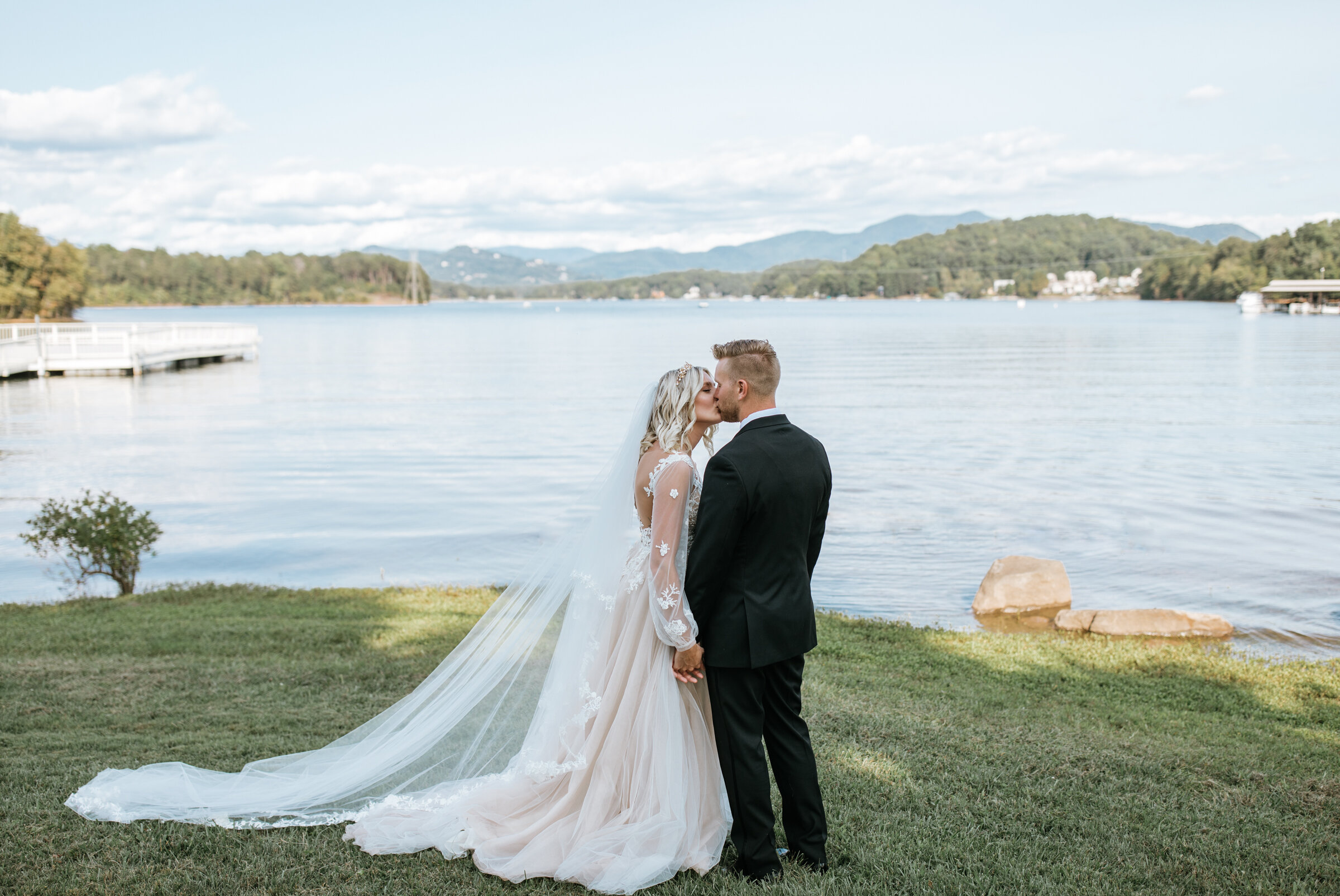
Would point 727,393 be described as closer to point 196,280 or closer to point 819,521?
point 819,521

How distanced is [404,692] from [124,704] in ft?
6.55

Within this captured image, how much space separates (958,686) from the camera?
7.75 metres

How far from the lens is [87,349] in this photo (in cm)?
4609

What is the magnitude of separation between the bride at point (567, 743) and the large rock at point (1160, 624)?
285 inches

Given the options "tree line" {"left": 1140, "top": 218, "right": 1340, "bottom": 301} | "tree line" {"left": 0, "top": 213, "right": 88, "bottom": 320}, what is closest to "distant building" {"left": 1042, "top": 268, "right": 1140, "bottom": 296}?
"tree line" {"left": 1140, "top": 218, "right": 1340, "bottom": 301}

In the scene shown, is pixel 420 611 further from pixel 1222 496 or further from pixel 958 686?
pixel 1222 496

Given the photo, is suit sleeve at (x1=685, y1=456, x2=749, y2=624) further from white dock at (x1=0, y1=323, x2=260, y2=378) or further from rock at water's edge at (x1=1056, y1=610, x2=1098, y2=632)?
white dock at (x1=0, y1=323, x2=260, y2=378)

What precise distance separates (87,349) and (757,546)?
51.4 meters

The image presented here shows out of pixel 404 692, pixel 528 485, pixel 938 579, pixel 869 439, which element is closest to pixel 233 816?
pixel 404 692

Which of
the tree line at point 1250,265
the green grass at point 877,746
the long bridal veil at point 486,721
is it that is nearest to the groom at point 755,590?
the green grass at point 877,746

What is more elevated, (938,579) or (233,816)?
(233,816)

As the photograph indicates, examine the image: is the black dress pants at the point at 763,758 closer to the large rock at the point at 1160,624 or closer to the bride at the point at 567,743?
the bride at the point at 567,743

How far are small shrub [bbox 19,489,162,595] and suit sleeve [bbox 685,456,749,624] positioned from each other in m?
9.41

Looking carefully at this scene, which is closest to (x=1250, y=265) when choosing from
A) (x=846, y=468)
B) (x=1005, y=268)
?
(x=1005, y=268)
